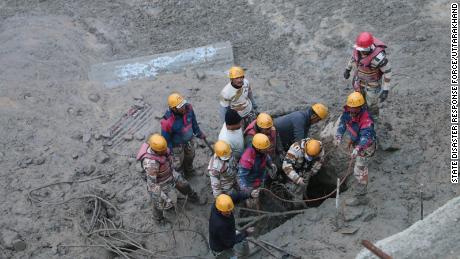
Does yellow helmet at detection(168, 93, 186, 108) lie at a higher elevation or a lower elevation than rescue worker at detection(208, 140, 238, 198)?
higher

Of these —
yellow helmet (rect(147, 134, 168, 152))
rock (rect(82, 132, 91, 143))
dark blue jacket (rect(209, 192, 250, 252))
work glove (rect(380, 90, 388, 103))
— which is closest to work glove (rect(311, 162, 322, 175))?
work glove (rect(380, 90, 388, 103))

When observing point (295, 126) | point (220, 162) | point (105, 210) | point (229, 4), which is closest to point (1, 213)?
point (105, 210)

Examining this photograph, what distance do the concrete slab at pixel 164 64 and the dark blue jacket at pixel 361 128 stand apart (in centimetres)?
328

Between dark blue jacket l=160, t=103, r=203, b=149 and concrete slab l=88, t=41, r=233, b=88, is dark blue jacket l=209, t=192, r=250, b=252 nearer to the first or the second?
dark blue jacket l=160, t=103, r=203, b=149

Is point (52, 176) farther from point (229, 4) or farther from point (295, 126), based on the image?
point (229, 4)

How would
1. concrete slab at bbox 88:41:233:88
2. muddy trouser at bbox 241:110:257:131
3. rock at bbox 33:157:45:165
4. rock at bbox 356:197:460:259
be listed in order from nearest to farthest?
rock at bbox 356:197:460:259 < muddy trouser at bbox 241:110:257:131 < rock at bbox 33:157:45:165 < concrete slab at bbox 88:41:233:88

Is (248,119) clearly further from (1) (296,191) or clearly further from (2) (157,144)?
(2) (157,144)

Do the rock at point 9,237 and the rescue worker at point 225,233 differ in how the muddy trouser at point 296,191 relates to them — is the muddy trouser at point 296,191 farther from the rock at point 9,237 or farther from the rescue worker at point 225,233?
the rock at point 9,237

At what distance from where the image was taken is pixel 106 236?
748cm

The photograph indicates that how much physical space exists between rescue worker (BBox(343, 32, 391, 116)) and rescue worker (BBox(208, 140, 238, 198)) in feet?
7.53

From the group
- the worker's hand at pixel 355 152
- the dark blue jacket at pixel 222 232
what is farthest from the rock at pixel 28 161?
the worker's hand at pixel 355 152

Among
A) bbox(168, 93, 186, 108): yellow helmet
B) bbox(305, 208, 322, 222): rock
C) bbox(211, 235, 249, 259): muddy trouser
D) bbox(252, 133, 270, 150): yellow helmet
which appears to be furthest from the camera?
bbox(168, 93, 186, 108): yellow helmet

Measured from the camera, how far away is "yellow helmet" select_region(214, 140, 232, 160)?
22.6ft

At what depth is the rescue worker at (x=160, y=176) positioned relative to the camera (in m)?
6.98
